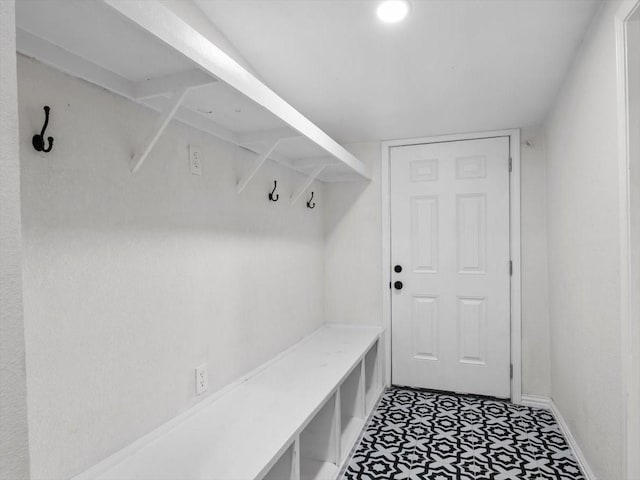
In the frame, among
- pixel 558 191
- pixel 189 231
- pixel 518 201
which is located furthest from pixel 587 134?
pixel 189 231

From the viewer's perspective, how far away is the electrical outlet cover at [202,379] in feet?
5.27

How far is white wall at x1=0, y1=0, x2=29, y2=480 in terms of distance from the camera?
456 mm

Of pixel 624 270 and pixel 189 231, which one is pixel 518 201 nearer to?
pixel 624 270

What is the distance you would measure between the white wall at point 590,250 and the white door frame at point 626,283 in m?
0.05

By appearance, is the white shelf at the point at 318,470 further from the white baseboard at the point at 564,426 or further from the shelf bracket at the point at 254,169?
the shelf bracket at the point at 254,169

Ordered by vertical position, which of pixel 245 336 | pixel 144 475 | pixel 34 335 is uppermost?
pixel 34 335

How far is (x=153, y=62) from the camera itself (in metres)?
1.08

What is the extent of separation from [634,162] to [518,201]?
158 cm

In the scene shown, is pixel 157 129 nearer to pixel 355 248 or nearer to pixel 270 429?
pixel 270 429

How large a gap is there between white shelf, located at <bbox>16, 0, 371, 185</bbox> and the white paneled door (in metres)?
1.60

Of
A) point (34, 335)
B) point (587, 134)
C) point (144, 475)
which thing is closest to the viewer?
point (34, 335)

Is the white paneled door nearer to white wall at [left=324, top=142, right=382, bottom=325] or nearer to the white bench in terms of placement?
white wall at [left=324, top=142, right=382, bottom=325]

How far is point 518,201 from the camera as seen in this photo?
111 inches

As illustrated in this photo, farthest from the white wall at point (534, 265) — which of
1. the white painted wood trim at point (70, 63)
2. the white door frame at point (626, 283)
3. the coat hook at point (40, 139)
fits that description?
the coat hook at point (40, 139)
